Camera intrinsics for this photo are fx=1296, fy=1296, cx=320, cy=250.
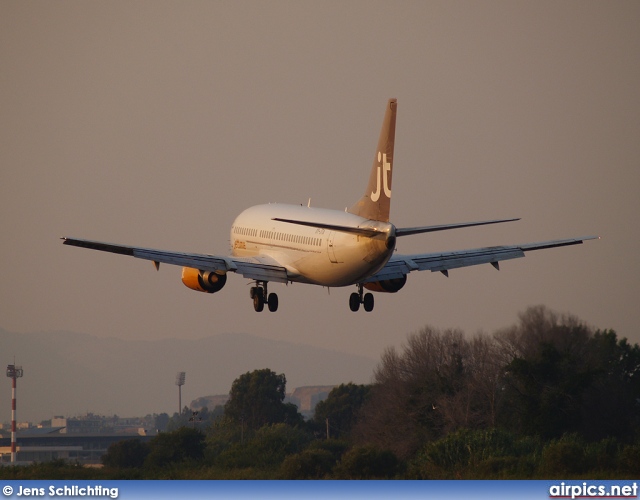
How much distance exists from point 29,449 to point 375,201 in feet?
376

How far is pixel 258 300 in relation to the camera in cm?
8388

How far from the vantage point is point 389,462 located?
9300 centimetres

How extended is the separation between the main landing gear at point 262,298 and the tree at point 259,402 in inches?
3497

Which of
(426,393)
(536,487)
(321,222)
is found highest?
(321,222)

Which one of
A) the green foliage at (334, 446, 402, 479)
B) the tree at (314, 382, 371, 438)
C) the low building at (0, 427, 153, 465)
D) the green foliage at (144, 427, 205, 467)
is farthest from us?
the tree at (314, 382, 371, 438)

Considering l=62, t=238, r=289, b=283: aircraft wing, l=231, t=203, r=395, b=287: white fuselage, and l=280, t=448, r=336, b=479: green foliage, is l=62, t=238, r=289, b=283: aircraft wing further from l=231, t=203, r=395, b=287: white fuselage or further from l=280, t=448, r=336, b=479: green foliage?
l=280, t=448, r=336, b=479: green foliage

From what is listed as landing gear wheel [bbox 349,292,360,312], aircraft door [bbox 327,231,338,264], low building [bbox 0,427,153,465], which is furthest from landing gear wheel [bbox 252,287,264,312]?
low building [bbox 0,427,153,465]

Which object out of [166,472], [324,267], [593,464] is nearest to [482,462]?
[593,464]

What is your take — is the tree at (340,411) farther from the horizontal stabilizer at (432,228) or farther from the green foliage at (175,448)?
the horizontal stabilizer at (432,228)

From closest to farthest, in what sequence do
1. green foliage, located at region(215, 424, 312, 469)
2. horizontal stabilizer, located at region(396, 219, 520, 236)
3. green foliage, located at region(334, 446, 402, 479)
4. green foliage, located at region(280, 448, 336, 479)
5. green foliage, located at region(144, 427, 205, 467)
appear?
horizontal stabilizer, located at region(396, 219, 520, 236)
green foliage, located at region(334, 446, 402, 479)
green foliage, located at region(280, 448, 336, 479)
green foliage, located at region(215, 424, 312, 469)
green foliage, located at region(144, 427, 205, 467)

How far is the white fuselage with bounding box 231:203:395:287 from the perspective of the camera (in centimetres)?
7475

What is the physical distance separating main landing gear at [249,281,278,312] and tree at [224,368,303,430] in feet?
291

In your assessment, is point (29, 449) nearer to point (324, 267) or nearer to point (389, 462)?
point (389, 462)

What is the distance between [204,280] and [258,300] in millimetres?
4153
